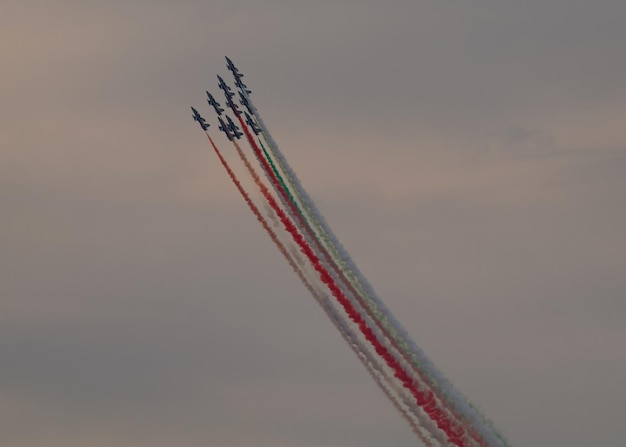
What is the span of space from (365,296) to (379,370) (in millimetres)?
4918

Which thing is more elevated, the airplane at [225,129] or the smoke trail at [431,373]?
the airplane at [225,129]

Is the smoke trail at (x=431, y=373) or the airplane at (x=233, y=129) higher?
the airplane at (x=233, y=129)

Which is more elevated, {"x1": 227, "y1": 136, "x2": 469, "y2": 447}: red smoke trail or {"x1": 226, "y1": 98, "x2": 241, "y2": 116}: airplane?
{"x1": 226, "y1": 98, "x2": 241, "y2": 116}: airplane

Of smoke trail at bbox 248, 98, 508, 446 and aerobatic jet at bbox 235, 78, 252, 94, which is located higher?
aerobatic jet at bbox 235, 78, 252, 94

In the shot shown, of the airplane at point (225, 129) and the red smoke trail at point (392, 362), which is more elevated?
the airplane at point (225, 129)

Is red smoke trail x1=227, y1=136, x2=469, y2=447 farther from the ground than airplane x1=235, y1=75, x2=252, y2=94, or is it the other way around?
airplane x1=235, y1=75, x2=252, y2=94

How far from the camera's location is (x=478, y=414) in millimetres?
101562

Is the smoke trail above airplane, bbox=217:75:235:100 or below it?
below

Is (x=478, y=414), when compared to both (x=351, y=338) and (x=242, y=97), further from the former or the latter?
(x=242, y=97)

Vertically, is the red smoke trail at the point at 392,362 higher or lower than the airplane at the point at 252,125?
lower

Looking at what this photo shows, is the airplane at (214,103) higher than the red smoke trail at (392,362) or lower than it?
higher

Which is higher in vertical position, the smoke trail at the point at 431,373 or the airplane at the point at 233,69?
the airplane at the point at 233,69

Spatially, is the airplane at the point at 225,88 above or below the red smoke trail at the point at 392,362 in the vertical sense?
above

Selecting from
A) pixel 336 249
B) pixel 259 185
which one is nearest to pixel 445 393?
pixel 336 249
